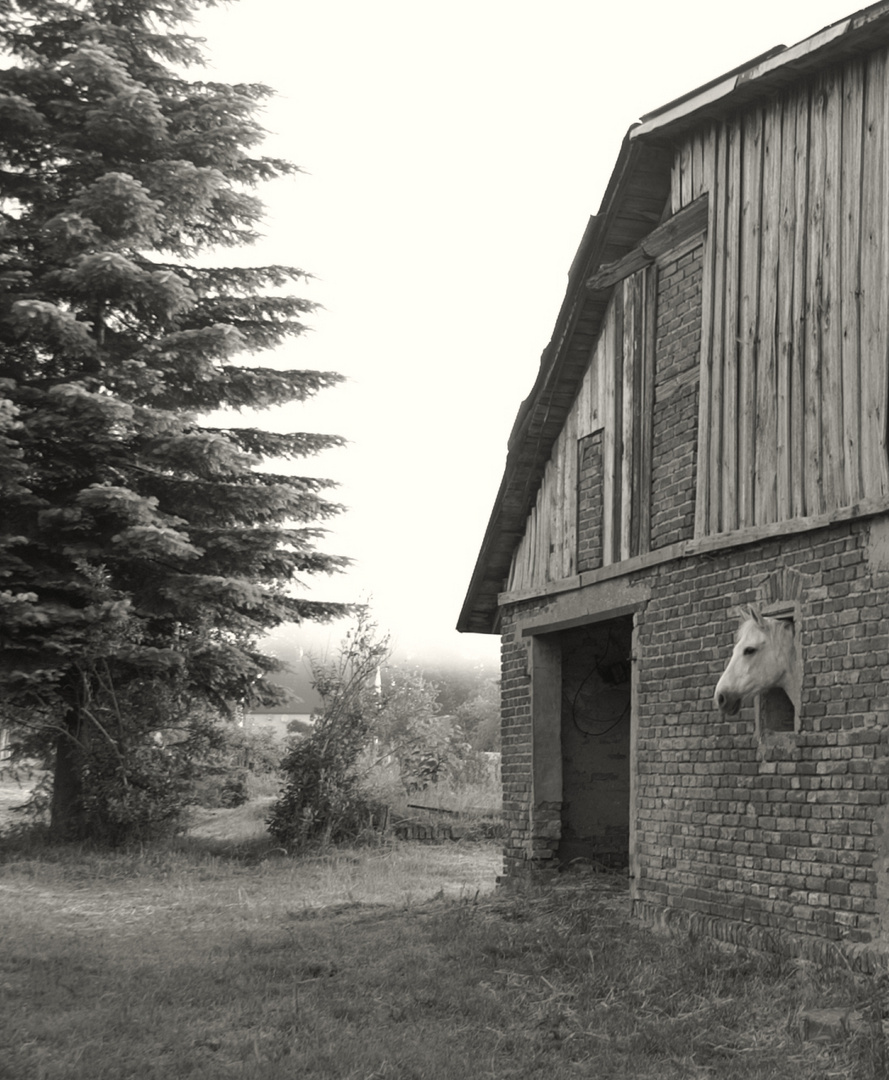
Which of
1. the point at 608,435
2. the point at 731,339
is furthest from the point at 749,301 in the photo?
the point at 608,435

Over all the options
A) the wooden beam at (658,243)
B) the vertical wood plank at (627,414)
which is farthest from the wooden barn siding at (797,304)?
the vertical wood plank at (627,414)

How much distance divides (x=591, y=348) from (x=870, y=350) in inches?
168

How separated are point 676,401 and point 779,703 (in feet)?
9.50

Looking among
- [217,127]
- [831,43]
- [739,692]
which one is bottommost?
[739,692]

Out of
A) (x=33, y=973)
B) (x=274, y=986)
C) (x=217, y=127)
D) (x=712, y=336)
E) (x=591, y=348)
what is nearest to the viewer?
(x=274, y=986)

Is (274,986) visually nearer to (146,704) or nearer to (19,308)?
(146,704)

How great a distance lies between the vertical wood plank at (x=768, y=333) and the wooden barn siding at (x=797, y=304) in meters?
0.01

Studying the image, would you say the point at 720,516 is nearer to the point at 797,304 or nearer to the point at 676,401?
the point at 676,401

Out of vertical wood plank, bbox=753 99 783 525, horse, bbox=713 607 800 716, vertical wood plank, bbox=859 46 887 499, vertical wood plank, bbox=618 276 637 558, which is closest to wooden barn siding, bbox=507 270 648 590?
vertical wood plank, bbox=618 276 637 558

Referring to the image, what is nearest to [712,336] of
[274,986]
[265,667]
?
[274,986]

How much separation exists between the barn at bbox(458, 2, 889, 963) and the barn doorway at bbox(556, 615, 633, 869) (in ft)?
0.09

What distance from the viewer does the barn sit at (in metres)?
8.53

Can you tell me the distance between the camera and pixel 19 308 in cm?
1691

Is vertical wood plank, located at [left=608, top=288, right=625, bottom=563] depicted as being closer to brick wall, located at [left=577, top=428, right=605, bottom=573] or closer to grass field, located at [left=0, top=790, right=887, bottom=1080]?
brick wall, located at [left=577, top=428, right=605, bottom=573]
